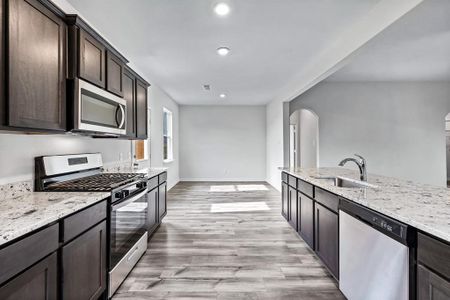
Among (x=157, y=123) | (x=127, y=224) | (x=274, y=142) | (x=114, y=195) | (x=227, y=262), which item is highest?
(x=157, y=123)

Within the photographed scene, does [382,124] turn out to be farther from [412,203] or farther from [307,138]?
[412,203]

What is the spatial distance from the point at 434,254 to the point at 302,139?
24.1ft

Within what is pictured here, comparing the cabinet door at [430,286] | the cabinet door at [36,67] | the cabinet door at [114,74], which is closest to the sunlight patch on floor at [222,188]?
the cabinet door at [114,74]

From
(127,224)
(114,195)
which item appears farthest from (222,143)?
(114,195)

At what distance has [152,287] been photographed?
7.15 feet

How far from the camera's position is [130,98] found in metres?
3.08

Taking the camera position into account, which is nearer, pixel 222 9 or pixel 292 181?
pixel 222 9

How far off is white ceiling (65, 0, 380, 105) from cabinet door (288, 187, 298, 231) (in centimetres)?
189

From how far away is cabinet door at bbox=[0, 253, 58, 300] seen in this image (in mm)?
1024

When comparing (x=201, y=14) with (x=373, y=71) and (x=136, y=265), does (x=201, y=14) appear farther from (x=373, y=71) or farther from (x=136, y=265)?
(x=373, y=71)

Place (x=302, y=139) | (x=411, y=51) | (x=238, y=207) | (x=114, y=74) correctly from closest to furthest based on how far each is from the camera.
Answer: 1. (x=114, y=74)
2. (x=411, y=51)
3. (x=238, y=207)
4. (x=302, y=139)

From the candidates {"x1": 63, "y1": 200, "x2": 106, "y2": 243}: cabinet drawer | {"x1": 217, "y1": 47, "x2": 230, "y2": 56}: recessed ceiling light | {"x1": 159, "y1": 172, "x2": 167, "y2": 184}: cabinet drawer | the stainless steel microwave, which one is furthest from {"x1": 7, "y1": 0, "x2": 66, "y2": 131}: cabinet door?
{"x1": 217, "y1": 47, "x2": 230, "y2": 56}: recessed ceiling light

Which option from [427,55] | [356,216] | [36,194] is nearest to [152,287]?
[36,194]

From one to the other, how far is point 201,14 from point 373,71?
4006 millimetres
